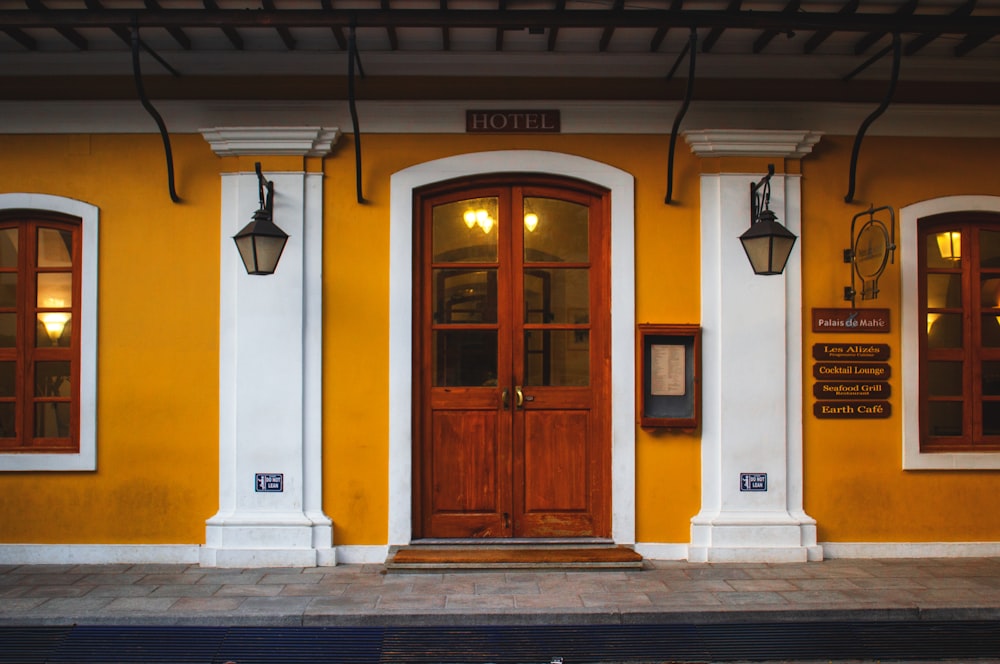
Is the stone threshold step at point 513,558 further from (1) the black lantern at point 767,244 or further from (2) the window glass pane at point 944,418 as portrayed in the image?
(2) the window glass pane at point 944,418

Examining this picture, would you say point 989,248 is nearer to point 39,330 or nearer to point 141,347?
point 141,347

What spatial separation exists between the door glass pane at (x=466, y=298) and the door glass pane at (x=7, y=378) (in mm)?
3910

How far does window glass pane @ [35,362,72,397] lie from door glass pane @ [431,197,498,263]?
3.54m

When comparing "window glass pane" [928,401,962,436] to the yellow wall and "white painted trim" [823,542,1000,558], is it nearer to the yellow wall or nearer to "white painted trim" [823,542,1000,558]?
"white painted trim" [823,542,1000,558]

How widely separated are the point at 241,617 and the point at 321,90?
14.6 ft

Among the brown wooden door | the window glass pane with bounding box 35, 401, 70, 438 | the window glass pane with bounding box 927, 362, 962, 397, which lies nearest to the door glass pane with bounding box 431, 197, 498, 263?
the brown wooden door

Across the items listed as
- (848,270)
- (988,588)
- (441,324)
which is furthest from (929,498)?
(441,324)

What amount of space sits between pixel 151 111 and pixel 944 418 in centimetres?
766

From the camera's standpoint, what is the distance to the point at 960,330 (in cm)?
684

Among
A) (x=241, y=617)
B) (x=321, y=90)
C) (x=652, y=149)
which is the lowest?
(x=241, y=617)

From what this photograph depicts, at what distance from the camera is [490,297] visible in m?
6.69

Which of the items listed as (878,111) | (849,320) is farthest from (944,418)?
(878,111)

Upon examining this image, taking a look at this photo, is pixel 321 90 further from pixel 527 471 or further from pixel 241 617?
pixel 241 617

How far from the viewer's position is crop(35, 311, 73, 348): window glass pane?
6625 millimetres
